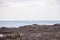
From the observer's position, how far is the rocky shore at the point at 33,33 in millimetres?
2141

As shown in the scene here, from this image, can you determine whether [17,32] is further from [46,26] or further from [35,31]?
[46,26]

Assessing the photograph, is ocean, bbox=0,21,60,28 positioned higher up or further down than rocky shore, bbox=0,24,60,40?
higher up

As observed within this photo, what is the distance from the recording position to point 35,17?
8.66 feet

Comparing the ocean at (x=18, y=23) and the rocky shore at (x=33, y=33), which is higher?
the ocean at (x=18, y=23)

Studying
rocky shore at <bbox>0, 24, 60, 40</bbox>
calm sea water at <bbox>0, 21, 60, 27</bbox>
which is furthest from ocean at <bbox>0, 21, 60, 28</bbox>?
rocky shore at <bbox>0, 24, 60, 40</bbox>

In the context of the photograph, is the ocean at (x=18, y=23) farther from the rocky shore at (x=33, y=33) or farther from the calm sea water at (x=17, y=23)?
the rocky shore at (x=33, y=33)

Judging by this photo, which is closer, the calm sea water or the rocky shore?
the rocky shore

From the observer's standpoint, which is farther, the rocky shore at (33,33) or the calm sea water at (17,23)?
the calm sea water at (17,23)

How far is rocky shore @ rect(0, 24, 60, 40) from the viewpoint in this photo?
2141mm

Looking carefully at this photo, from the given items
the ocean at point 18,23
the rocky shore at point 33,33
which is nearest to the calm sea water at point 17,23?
the ocean at point 18,23

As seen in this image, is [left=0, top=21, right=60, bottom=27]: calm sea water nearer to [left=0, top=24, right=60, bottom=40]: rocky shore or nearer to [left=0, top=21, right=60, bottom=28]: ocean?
[left=0, top=21, right=60, bottom=28]: ocean

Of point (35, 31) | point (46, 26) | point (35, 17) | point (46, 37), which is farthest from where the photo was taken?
point (35, 17)

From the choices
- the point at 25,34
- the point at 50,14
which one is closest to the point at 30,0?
the point at 50,14

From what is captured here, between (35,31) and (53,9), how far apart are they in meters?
0.82
